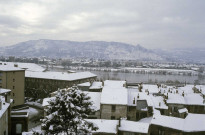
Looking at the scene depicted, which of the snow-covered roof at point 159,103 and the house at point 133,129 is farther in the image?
the snow-covered roof at point 159,103

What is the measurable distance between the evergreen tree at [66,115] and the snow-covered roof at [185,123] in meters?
19.8

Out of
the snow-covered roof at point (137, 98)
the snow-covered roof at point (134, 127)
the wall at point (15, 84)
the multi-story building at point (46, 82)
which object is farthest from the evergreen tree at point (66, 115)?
the multi-story building at point (46, 82)

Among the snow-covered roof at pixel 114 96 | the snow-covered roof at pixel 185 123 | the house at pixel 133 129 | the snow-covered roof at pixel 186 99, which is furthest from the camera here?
the snow-covered roof at pixel 186 99

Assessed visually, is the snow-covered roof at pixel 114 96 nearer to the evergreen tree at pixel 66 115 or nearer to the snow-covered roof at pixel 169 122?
the snow-covered roof at pixel 169 122

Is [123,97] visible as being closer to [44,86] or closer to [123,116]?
[123,116]

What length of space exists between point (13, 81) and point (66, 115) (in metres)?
41.7

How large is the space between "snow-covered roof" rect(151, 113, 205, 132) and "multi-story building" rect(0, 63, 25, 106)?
111 feet

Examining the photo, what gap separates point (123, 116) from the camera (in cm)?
3834

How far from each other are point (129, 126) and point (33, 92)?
45051 millimetres

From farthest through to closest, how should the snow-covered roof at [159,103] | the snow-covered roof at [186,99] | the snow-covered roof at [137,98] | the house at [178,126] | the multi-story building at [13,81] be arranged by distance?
the multi-story building at [13,81] → the snow-covered roof at [186,99] → the snow-covered roof at [159,103] → the snow-covered roof at [137,98] → the house at [178,126]

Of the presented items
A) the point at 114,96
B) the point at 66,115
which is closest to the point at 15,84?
the point at 114,96

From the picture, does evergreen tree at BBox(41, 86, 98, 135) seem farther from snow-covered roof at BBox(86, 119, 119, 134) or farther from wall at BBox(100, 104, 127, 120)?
wall at BBox(100, 104, 127, 120)

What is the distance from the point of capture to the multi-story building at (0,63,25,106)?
49875 millimetres

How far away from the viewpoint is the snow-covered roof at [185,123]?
30.5 m
